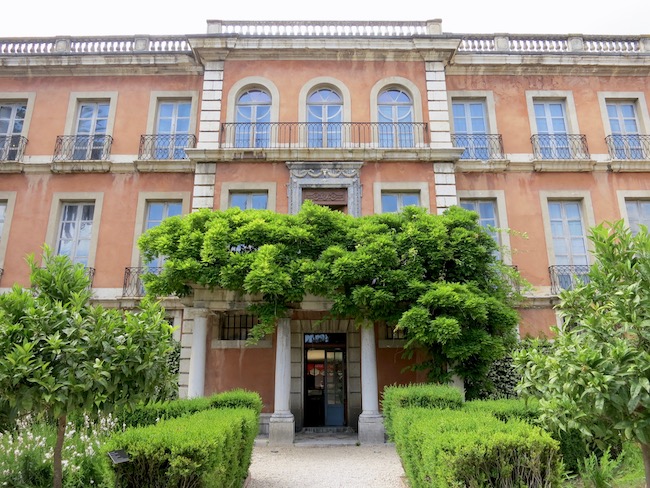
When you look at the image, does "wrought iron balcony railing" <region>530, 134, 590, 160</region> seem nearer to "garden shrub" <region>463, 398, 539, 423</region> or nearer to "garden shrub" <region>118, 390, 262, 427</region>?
"garden shrub" <region>463, 398, 539, 423</region>

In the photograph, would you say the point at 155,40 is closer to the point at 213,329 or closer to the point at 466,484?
the point at 213,329

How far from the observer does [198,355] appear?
1139 cm

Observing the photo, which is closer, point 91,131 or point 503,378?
point 503,378

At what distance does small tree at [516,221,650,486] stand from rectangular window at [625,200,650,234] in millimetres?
11261

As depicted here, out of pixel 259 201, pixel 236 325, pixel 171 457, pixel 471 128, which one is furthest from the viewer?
pixel 471 128

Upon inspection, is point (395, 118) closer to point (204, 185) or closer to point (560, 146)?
point (560, 146)

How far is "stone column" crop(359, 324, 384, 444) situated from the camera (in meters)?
10.5

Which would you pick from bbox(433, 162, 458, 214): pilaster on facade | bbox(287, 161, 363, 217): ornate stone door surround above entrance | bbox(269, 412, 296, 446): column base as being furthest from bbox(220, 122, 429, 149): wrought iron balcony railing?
bbox(269, 412, 296, 446): column base

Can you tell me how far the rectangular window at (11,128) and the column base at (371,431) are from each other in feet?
42.5

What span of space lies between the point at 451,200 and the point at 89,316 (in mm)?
10372

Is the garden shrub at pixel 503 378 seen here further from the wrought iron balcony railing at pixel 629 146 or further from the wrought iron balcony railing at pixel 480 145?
the wrought iron balcony railing at pixel 629 146

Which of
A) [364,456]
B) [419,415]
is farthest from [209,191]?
[419,415]

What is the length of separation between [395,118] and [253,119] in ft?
14.4

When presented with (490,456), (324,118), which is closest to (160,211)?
(324,118)
